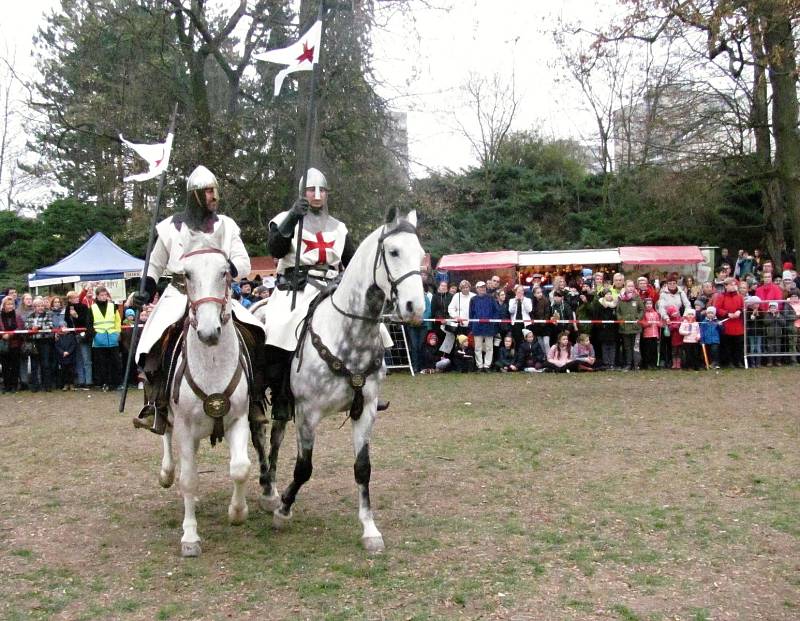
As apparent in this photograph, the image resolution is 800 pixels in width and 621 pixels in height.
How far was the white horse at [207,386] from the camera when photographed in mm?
5758

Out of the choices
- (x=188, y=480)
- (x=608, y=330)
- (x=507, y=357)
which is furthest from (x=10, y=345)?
(x=188, y=480)

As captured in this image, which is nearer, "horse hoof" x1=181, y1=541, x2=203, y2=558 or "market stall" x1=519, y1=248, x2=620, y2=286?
"horse hoof" x1=181, y1=541, x2=203, y2=558

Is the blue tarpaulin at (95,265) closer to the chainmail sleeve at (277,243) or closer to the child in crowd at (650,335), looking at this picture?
the child in crowd at (650,335)

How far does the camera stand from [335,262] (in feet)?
24.7

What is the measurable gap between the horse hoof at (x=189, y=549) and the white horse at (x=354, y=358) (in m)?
0.94

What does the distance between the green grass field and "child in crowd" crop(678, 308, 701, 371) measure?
4.95 meters

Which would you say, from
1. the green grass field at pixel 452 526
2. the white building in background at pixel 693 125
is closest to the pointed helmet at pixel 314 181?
the green grass field at pixel 452 526

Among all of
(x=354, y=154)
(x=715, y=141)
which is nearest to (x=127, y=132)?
(x=354, y=154)

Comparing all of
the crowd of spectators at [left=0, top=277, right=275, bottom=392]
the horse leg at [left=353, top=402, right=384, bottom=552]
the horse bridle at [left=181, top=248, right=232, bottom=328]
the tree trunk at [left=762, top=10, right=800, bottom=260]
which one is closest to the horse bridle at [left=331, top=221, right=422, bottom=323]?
the horse leg at [left=353, top=402, right=384, bottom=552]

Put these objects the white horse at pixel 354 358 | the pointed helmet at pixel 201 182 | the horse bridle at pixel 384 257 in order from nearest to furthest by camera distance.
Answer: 1. the horse bridle at pixel 384 257
2. the white horse at pixel 354 358
3. the pointed helmet at pixel 201 182

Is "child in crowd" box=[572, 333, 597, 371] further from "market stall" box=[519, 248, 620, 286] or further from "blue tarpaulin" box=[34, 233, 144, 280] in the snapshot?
"blue tarpaulin" box=[34, 233, 144, 280]

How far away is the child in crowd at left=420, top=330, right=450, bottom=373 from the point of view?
18547 millimetres

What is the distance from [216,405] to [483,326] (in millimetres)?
12370

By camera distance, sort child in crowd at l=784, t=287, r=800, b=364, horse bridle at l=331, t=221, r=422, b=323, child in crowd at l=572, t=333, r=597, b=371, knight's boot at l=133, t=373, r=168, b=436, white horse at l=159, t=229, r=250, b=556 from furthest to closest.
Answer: child in crowd at l=572, t=333, r=597, b=371
child in crowd at l=784, t=287, r=800, b=364
knight's boot at l=133, t=373, r=168, b=436
horse bridle at l=331, t=221, r=422, b=323
white horse at l=159, t=229, r=250, b=556
